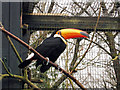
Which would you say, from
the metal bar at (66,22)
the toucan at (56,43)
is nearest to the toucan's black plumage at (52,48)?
the toucan at (56,43)

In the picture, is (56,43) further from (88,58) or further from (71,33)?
(88,58)

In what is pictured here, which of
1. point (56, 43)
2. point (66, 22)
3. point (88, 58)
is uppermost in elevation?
point (66, 22)

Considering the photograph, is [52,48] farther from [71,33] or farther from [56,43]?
[71,33]

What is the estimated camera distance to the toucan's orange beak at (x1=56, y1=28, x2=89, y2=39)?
6.07 ft

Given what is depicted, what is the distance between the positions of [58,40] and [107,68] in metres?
0.51

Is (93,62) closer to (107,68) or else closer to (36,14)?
(107,68)

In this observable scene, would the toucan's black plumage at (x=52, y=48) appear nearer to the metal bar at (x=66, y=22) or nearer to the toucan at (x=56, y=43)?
the toucan at (x=56, y=43)

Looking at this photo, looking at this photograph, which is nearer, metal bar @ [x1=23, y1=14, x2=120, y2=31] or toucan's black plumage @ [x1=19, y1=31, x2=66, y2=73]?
toucan's black plumage @ [x1=19, y1=31, x2=66, y2=73]

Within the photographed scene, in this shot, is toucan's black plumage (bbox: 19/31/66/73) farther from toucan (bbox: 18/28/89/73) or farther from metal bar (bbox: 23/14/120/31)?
metal bar (bbox: 23/14/120/31)

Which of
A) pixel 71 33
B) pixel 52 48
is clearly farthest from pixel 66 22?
pixel 52 48

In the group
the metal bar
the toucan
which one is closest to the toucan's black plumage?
the toucan

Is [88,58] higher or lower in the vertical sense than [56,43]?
lower

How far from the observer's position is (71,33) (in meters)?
1.90

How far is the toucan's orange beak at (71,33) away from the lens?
185 centimetres
